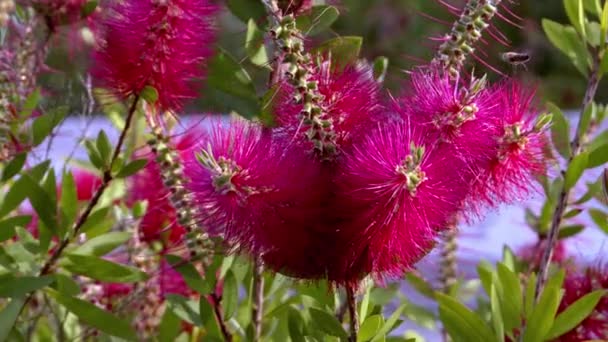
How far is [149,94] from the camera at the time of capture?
572 millimetres

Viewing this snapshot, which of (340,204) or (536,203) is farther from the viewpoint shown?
(536,203)

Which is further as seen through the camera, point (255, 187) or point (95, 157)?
point (95, 157)

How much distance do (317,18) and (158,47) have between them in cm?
10

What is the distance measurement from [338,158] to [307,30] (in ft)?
0.44

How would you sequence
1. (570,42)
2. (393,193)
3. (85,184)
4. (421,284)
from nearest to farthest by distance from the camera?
(393,193)
(570,42)
(421,284)
(85,184)

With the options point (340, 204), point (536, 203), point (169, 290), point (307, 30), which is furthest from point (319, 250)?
point (536, 203)

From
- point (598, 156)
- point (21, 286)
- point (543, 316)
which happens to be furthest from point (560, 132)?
point (21, 286)

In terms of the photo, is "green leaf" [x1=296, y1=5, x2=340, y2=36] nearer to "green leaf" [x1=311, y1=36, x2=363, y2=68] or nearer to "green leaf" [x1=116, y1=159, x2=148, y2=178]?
"green leaf" [x1=311, y1=36, x2=363, y2=68]

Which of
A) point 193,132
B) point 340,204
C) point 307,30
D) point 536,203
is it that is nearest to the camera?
point 340,204

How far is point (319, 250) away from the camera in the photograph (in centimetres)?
47

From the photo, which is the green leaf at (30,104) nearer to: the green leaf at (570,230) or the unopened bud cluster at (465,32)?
the unopened bud cluster at (465,32)

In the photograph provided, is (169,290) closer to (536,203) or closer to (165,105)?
(165,105)

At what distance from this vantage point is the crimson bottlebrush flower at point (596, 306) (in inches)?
25.2

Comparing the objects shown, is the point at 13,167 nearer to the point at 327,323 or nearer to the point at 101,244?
the point at 101,244
